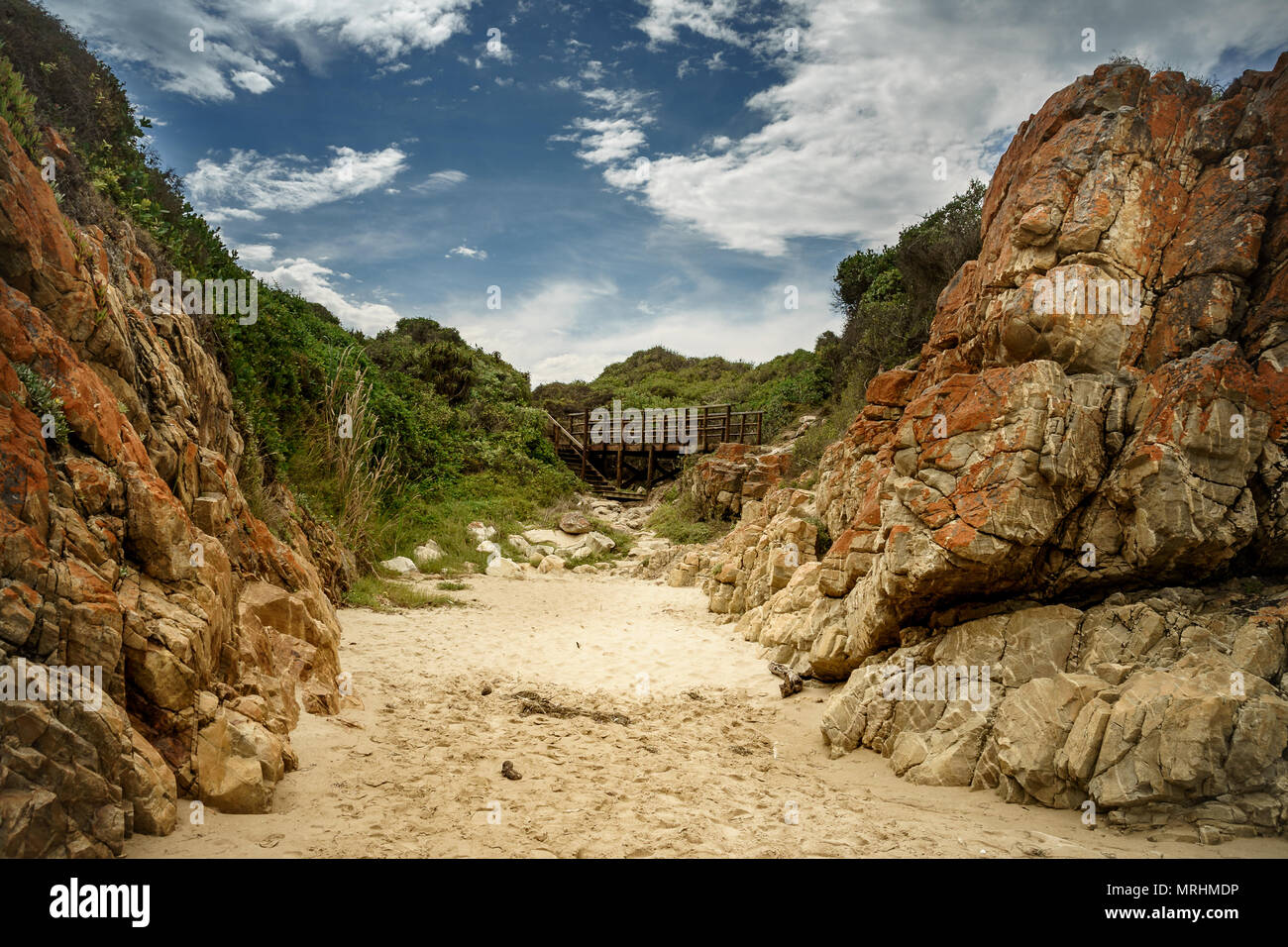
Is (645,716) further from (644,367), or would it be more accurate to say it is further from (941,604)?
(644,367)

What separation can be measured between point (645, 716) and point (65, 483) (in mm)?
5297

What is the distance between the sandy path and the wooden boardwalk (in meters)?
18.5

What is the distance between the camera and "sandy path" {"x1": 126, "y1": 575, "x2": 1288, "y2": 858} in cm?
387

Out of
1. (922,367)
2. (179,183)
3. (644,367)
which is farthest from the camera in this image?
(644,367)

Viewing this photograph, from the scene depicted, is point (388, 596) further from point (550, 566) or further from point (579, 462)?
point (579, 462)

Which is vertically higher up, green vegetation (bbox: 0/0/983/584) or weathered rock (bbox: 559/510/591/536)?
green vegetation (bbox: 0/0/983/584)

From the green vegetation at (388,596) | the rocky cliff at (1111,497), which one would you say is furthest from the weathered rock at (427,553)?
the rocky cliff at (1111,497)

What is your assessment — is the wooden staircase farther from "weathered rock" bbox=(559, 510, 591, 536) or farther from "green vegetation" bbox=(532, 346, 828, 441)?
"weathered rock" bbox=(559, 510, 591, 536)

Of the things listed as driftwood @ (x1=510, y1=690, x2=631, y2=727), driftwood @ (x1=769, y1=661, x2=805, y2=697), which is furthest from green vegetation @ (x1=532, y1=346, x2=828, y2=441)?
driftwood @ (x1=510, y1=690, x2=631, y2=727)

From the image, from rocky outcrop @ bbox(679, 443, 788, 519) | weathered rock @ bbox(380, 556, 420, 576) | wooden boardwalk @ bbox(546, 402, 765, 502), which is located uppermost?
wooden boardwalk @ bbox(546, 402, 765, 502)

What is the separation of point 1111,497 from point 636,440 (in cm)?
2361

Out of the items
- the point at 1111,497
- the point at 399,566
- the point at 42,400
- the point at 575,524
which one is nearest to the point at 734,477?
the point at 575,524

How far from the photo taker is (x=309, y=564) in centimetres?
834

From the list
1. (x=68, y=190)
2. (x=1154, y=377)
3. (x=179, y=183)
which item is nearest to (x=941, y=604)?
(x=1154, y=377)
